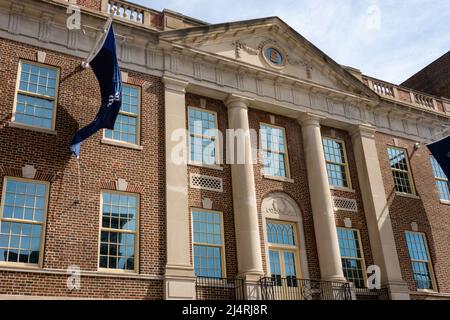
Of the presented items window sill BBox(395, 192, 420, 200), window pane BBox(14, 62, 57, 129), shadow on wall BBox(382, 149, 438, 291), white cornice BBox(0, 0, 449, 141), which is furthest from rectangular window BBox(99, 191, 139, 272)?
window sill BBox(395, 192, 420, 200)

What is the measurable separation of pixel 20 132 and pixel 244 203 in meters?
7.82

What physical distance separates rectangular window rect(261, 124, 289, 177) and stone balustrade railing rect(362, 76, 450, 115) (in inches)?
261

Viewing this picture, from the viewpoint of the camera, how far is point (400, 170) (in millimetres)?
24047

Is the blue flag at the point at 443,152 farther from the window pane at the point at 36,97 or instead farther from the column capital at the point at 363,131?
the window pane at the point at 36,97

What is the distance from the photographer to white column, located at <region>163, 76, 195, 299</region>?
15.8 m

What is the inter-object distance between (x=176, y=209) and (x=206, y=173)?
2279mm

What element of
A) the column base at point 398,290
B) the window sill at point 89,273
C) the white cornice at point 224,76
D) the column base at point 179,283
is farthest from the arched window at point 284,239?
the window sill at point 89,273

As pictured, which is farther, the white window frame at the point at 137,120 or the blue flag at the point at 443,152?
the blue flag at the point at 443,152

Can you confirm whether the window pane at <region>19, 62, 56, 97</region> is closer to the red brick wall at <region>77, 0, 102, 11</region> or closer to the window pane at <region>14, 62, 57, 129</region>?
the window pane at <region>14, 62, 57, 129</region>

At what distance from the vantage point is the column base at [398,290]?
19969mm

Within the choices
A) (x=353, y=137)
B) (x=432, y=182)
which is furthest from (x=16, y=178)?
(x=432, y=182)

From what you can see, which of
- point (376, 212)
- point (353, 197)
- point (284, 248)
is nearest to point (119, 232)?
point (284, 248)

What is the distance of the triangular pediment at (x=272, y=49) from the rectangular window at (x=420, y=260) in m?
6.85
